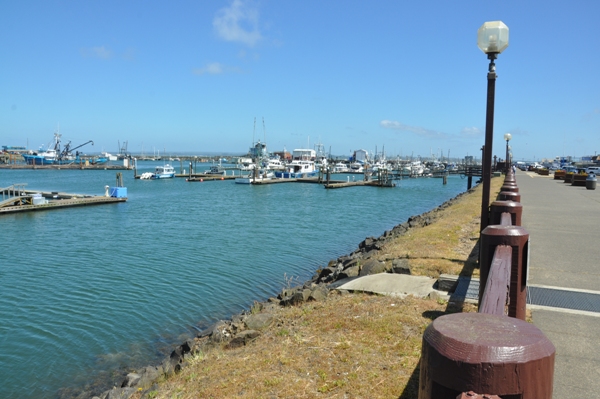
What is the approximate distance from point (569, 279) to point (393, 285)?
123 inches

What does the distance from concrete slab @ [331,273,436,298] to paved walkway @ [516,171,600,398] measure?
1.74m

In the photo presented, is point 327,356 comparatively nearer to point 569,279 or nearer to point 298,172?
point 569,279

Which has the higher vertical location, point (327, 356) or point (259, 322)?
point (327, 356)

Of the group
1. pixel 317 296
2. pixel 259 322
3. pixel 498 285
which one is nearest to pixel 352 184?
pixel 317 296

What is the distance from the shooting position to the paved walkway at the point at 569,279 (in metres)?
4.68

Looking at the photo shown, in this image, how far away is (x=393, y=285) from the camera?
8.40 m

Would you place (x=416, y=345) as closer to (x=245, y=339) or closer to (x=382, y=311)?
(x=382, y=311)

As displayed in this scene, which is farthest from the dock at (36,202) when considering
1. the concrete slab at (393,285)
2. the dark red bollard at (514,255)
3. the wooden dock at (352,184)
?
the dark red bollard at (514,255)

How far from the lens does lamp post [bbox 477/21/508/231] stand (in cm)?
792

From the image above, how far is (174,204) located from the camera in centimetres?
4612

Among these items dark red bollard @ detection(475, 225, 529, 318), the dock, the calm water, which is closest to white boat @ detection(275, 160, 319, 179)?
the dock

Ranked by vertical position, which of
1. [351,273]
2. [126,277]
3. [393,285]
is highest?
[393,285]

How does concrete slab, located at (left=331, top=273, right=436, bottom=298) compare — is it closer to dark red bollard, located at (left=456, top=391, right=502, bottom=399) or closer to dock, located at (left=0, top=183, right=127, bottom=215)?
dark red bollard, located at (left=456, top=391, right=502, bottom=399)

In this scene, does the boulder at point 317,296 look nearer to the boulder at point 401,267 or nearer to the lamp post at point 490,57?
the boulder at point 401,267
